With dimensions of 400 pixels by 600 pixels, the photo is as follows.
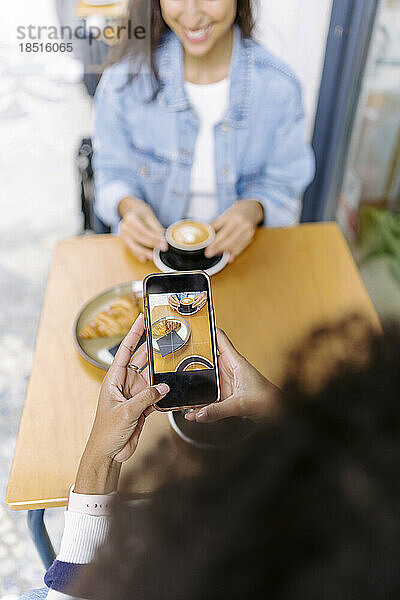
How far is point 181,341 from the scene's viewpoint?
1.47 ft

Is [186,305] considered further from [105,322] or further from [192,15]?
[192,15]

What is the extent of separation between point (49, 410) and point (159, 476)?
29 centimetres

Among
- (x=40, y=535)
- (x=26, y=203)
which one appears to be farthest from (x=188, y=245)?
(x=26, y=203)

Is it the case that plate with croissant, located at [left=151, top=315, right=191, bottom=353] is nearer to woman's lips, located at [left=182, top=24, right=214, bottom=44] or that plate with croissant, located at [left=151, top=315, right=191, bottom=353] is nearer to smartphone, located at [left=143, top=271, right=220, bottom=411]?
Result: smartphone, located at [left=143, top=271, right=220, bottom=411]

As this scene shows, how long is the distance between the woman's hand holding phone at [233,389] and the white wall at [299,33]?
558mm

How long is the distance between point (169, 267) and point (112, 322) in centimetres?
A: 12

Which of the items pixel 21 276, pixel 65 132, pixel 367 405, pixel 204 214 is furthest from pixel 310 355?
pixel 21 276

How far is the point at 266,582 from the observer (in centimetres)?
23

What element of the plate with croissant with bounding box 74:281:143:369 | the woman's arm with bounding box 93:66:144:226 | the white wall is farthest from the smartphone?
the white wall

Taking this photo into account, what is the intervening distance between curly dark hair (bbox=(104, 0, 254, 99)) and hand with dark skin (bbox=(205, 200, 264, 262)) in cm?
22

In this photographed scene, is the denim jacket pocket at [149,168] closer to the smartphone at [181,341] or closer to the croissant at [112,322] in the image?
the croissant at [112,322]

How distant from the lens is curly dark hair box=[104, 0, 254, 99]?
0.68 meters

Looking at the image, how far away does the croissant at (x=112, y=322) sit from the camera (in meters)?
0.59

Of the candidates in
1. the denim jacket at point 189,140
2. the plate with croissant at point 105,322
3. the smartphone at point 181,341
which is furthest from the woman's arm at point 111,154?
the smartphone at point 181,341
